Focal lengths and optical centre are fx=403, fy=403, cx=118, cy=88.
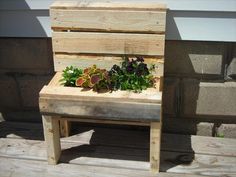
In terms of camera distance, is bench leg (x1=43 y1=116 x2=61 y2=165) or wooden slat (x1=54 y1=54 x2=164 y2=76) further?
wooden slat (x1=54 y1=54 x2=164 y2=76)

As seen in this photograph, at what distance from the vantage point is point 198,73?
3135 mm

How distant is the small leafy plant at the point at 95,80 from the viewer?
265 cm

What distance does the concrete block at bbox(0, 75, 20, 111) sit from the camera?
11.2ft

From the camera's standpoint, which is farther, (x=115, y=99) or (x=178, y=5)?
(x=178, y=5)

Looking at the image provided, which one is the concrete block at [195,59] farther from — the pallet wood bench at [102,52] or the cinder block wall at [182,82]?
the pallet wood bench at [102,52]

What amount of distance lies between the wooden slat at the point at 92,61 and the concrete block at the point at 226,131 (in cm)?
79

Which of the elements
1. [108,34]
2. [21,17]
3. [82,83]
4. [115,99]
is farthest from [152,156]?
[21,17]

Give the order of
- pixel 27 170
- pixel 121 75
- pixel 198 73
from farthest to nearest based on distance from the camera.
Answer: pixel 198 73 → pixel 27 170 → pixel 121 75

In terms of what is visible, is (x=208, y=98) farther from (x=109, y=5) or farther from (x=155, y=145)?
(x=109, y=5)

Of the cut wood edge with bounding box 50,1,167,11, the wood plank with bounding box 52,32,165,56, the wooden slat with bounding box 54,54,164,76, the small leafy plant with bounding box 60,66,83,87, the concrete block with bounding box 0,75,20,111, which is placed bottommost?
the concrete block with bounding box 0,75,20,111

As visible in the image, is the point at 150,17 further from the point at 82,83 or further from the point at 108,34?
the point at 82,83

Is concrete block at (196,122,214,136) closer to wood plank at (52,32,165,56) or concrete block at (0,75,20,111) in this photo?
wood plank at (52,32,165,56)

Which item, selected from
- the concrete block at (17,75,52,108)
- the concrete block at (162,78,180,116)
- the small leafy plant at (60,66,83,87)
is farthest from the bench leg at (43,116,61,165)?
the concrete block at (162,78,180,116)

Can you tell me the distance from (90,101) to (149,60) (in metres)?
0.57
